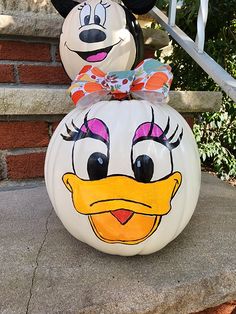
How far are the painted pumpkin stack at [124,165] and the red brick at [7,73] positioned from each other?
533 mm

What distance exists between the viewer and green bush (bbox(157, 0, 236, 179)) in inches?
73.5

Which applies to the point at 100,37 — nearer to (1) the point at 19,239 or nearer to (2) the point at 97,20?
(2) the point at 97,20

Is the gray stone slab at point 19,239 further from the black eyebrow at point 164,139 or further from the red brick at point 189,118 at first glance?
the red brick at point 189,118

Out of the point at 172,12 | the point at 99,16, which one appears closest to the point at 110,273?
the point at 99,16

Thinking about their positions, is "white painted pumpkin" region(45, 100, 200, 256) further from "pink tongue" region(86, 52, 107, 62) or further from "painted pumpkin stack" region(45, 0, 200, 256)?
"pink tongue" region(86, 52, 107, 62)

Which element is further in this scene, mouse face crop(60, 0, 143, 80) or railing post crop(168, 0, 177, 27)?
railing post crop(168, 0, 177, 27)

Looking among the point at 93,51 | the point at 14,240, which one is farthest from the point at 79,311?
the point at 93,51

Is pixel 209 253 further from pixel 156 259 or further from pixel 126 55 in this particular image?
pixel 126 55

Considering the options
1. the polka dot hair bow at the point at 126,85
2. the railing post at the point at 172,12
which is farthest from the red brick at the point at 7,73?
the railing post at the point at 172,12

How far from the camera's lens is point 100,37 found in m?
0.92

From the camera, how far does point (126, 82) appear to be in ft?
2.39

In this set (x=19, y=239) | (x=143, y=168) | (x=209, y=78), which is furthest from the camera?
(x=209, y=78)

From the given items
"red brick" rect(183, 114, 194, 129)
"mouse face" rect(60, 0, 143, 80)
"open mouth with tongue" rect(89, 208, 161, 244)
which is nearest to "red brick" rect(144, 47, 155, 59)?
"red brick" rect(183, 114, 194, 129)

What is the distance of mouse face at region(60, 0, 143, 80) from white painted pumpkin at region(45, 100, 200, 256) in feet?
0.91
